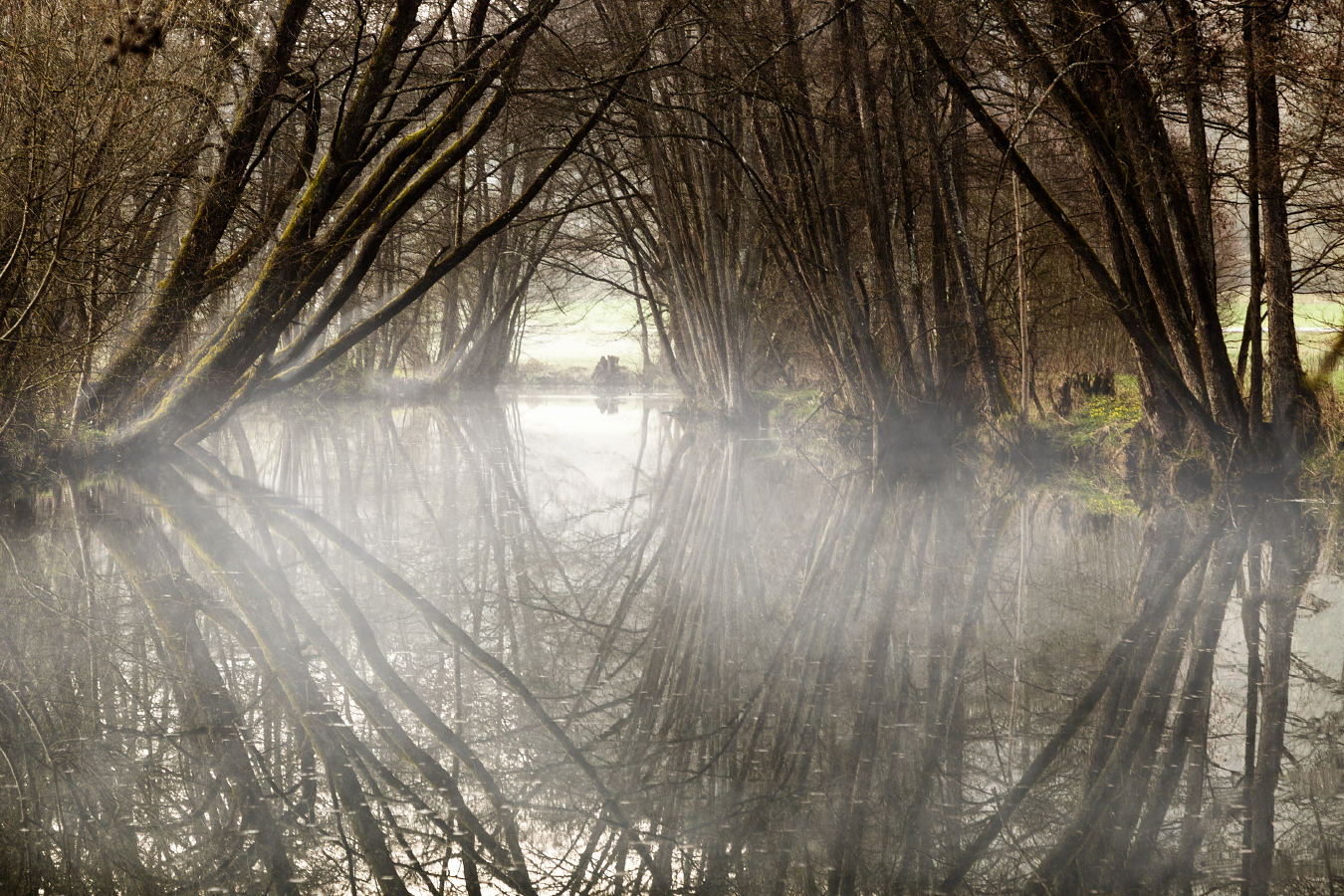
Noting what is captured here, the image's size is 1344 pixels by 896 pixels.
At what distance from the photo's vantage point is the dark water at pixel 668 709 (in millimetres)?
2729

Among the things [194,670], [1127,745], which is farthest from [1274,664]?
[194,670]

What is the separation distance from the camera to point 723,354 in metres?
20.1

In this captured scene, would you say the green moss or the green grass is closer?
the green grass

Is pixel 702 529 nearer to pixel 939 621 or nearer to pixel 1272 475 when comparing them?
pixel 939 621

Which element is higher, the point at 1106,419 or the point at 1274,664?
the point at 1106,419

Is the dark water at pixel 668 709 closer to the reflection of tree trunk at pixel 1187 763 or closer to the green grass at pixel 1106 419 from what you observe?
the reflection of tree trunk at pixel 1187 763

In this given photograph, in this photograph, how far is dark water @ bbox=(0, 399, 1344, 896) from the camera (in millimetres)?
2729

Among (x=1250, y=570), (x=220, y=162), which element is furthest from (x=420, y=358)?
(x=1250, y=570)

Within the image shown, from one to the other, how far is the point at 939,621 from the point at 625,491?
20.2ft

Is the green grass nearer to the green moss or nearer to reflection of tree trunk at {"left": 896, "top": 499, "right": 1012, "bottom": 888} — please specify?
the green moss

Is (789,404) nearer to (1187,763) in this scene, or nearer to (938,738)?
(938,738)

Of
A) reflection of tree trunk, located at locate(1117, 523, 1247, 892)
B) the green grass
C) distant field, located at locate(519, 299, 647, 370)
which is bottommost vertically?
reflection of tree trunk, located at locate(1117, 523, 1247, 892)

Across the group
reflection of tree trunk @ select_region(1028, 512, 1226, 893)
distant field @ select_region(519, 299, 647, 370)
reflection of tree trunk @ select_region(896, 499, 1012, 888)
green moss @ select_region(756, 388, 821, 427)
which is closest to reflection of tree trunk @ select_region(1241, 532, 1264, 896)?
reflection of tree trunk @ select_region(1028, 512, 1226, 893)

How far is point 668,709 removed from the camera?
12.7 feet
